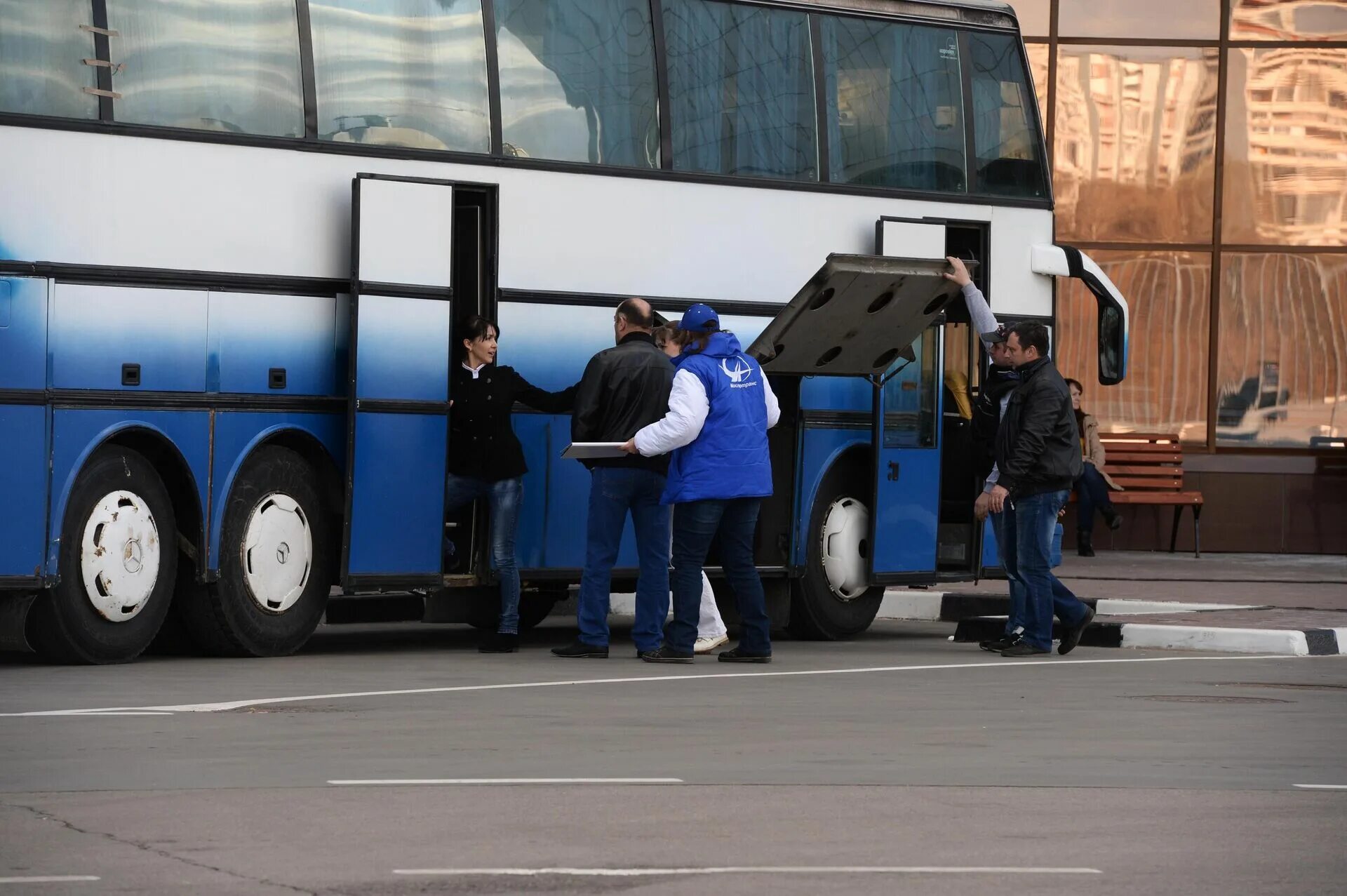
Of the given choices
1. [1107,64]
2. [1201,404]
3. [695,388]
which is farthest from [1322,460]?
[695,388]

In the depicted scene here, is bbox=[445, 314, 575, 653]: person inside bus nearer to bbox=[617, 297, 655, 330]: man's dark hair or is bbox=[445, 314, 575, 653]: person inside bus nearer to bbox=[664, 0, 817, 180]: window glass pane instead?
bbox=[617, 297, 655, 330]: man's dark hair

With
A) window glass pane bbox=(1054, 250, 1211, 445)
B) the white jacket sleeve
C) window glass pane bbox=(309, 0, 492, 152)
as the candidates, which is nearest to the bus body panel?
window glass pane bbox=(309, 0, 492, 152)

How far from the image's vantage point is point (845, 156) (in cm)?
1505

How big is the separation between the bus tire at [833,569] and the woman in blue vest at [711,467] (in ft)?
7.01

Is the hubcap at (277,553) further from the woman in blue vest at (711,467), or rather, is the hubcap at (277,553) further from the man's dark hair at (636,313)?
the man's dark hair at (636,313)

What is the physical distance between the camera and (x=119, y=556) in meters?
12.1

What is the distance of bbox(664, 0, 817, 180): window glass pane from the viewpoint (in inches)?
561

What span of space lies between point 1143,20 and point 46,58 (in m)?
16.0

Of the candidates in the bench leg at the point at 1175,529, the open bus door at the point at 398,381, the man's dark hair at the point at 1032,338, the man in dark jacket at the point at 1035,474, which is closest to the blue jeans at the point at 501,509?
the open bus door at the point at 398,381

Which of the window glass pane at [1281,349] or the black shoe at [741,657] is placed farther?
the window glass pane at [1281,349]

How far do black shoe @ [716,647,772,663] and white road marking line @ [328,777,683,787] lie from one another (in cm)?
510

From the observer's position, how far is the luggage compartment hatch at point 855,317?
548 inches

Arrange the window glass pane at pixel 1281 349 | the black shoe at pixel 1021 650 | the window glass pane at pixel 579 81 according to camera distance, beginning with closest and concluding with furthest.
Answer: the window glass pane at pixel 579 81
the black shoe at pixel 1021 650
the window glass pane at pixel 1281 349

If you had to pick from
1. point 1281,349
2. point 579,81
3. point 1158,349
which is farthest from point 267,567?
point 1281,349
